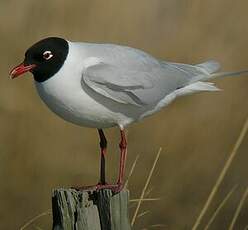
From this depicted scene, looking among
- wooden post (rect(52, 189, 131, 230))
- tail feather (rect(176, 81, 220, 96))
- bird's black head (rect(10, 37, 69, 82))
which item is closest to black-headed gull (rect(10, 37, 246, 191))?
bird's black head (rect(10, 37, 69, 82))

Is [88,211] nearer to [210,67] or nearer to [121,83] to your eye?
[121,83]

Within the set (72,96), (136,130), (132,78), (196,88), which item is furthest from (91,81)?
(136,130)

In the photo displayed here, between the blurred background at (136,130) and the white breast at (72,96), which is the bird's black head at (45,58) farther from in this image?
the blurred background at (136,130)

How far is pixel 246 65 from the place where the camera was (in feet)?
14.3

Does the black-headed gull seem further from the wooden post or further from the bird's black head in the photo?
the wooden post

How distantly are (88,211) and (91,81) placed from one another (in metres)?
0.42

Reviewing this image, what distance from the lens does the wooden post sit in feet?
8.78

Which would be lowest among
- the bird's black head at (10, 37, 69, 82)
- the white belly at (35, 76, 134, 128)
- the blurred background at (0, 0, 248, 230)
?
the blurred background at (0, 0, 248, 230)

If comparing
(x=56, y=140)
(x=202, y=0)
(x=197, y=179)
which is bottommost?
(x=197, y=179)

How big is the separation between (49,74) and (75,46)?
0.38 feet

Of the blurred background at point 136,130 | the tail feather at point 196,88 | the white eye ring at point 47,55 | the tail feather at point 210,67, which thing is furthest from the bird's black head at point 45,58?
the blurred background at point 136,130

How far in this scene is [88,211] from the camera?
8.80ft

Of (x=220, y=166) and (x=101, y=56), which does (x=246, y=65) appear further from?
(x=101, y=56)

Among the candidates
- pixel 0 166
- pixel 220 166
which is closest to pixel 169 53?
pixel 220 166
